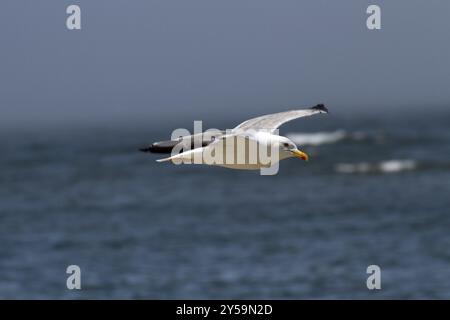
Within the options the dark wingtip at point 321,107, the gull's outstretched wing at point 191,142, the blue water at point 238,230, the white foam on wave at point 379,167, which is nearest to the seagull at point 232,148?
the gull's outstretched wing at point 191,142

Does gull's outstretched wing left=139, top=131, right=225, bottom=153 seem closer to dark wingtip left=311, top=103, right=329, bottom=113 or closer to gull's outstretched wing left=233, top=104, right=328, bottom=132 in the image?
gull's outstretched wing left=233, top=104, right=328, bottom=132

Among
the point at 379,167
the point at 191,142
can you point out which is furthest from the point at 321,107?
the point at 379,167

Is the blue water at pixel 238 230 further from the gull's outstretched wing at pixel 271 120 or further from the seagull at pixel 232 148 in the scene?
the seagull at pixel 232 148

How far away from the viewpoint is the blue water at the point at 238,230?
190ft

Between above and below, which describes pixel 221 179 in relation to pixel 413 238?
above

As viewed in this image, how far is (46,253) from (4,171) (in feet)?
252

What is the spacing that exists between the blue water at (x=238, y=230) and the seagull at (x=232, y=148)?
44747 millimetres

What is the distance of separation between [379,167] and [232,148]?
335 feet

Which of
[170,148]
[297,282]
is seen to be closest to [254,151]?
[170,148]

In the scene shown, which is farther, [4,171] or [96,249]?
[4,171]

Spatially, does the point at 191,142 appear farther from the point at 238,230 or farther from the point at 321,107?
the point at 238,230
